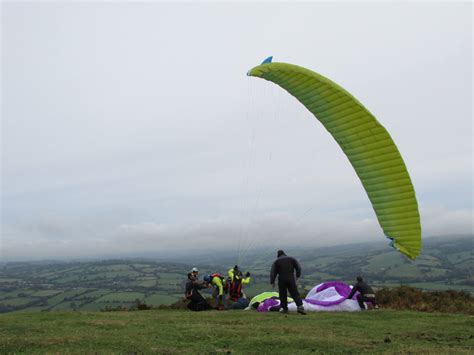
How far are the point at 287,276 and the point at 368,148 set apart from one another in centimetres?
502

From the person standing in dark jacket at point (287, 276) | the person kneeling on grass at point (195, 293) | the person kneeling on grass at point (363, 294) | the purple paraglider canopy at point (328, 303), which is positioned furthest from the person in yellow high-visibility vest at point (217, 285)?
the person kneeling on grass at point (363, 294)

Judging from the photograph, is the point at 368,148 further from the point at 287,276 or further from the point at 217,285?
the point at 217,285

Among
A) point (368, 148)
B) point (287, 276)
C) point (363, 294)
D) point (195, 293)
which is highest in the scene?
point (368, 148)

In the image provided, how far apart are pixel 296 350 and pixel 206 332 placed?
2493 mm

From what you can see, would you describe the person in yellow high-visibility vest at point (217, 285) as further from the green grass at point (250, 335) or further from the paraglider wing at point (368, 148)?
the paraglider wing at point (368, 148)

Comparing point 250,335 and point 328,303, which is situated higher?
point 250,335

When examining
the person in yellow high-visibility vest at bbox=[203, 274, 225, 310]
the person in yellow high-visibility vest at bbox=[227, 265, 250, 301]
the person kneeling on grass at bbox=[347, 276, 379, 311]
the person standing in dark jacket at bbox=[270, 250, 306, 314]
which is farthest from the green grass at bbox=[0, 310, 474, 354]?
the person in yellow high-visibility vest at bbox=[227, 265, 250, 301]

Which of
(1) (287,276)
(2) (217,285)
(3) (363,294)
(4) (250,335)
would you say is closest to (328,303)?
(3) (363,294)

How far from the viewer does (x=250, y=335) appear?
27.8 feet

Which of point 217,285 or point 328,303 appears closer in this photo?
point 328,303

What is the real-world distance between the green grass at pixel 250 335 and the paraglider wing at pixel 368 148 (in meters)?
2.83

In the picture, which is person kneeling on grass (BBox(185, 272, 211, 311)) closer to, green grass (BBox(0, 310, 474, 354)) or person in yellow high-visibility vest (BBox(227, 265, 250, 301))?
person in yellow high-visibility vest (BBox(227, 265, 250, 301))

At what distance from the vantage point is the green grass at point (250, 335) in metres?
7.04

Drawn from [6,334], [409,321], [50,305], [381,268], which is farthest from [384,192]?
[381,268]
